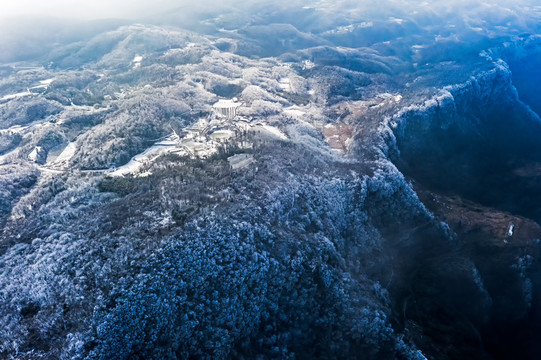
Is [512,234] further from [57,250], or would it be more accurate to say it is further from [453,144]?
[57,250]

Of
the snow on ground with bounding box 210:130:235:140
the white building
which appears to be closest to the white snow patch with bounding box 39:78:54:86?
the white building

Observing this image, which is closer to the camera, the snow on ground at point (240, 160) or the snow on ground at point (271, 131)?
the snow on ground at point (240, 160)

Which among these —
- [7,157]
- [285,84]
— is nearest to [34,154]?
[7,157]

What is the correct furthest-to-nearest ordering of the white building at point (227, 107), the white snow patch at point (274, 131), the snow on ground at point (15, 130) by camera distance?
the white building at point (227, 107)
the snow on ground at point (15, 130)
the white snow patch at point (274, 131)

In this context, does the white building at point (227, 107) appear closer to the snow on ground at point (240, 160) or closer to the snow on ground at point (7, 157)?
the snow on ground at point (240, 160)

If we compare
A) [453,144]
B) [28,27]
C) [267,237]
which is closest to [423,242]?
[267,237]

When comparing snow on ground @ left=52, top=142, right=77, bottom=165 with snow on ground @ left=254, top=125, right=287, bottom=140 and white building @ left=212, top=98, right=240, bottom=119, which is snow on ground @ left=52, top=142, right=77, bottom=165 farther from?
snow on ground @ left=254, top=125, right=287, bottom=140

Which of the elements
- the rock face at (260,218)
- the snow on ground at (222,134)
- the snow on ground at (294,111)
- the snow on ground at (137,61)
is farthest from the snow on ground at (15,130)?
the snow on ground at (294,111)
